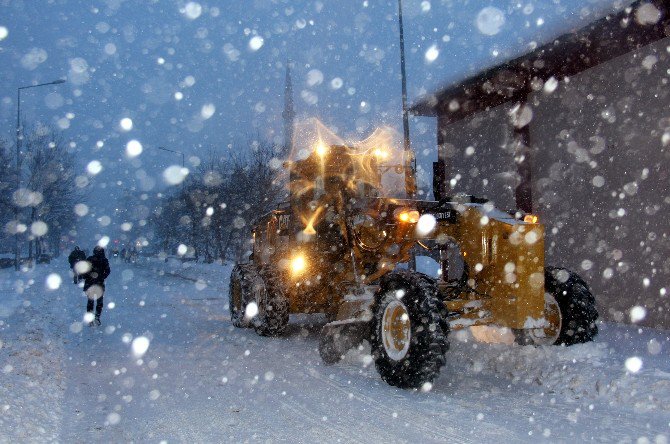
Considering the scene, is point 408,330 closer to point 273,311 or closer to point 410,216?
point 410,216

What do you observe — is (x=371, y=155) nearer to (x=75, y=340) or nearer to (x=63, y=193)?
(x=75, y=340)

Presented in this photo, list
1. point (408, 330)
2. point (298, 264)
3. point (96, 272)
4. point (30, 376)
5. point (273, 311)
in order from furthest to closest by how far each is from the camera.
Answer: point (96, 272), point (298, 264), point (273, 311), point (30, 376), point (408, 330)

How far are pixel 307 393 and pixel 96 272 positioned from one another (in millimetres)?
7968

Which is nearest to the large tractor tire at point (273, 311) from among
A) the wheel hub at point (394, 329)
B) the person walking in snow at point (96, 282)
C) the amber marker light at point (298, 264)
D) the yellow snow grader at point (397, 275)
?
the yellow snow grader at point (397, 275)

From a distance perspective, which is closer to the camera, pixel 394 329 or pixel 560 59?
pixel 394 329

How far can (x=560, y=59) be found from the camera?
1229cm

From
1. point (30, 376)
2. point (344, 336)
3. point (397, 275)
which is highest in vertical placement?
point (397, 275)


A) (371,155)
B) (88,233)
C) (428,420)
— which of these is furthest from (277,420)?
(88,233)

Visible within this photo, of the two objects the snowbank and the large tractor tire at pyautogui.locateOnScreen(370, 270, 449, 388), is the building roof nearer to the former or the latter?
the large tractor tire at pyautogui.locateOnScreen(370, 270, 449, 388)

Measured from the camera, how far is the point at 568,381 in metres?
6.47

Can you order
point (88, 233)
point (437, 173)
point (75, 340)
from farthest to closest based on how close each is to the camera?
point (88, 233), point (75, 340), point (437, 173)

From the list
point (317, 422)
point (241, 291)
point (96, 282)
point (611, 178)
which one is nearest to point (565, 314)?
point (317, 422)

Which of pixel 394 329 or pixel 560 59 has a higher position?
pixel 560 59

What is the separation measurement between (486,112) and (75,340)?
11.0m
